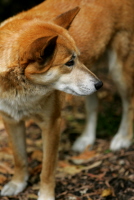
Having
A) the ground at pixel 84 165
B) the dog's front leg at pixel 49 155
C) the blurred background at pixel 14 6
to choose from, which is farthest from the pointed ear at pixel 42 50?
the blurred background at pixel 14 6

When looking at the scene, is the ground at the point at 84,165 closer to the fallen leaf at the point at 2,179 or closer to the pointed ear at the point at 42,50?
the fallen leaf at the point at 2,179

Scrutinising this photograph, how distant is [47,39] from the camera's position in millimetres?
3201

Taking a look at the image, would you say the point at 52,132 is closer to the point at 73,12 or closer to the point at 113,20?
the point at 73,12

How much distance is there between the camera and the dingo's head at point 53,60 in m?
3.29

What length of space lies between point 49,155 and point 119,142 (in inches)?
66.4

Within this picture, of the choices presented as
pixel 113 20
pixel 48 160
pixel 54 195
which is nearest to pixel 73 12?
pixel 113 20

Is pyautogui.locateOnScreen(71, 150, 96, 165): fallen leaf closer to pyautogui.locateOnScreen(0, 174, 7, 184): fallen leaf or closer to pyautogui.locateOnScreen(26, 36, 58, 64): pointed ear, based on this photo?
pyautogui.locateOnScreen(0, 174, 7, 184): fallen leaf

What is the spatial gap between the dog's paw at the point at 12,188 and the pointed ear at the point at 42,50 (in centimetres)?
191

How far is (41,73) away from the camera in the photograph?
3.44 meters

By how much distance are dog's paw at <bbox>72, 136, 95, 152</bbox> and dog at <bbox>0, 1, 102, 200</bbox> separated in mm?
1457

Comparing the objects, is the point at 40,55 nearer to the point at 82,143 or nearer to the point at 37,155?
the point at 37,155

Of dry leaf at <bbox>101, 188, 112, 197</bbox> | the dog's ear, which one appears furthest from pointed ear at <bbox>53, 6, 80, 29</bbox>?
dry leaf at <bbox>101, 188, 112, 197</bbox>

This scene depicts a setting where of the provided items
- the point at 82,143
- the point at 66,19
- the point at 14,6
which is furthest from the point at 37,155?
the point at 14,6

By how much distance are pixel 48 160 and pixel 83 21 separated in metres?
1.76
